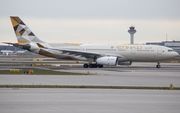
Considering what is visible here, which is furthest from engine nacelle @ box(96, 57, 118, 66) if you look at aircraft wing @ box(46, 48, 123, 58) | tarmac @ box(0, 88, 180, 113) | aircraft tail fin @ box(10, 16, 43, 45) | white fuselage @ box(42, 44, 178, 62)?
tarmac @ box(0, 88, 180, 113)

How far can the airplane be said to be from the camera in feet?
148

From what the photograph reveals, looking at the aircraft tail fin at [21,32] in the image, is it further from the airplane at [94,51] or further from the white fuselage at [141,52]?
the white fuselage at [141,52]

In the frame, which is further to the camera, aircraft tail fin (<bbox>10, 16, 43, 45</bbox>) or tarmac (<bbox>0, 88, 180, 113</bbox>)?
aircraft tail fin (<bbox>10, 16, 43, 45</bbox>)

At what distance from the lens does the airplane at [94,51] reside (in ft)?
148

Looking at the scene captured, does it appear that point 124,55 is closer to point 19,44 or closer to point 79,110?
point 19,44

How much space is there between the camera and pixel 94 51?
155 feet

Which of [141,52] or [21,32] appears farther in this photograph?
[21,32]

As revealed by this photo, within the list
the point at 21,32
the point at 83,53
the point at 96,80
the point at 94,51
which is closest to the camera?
the point at 96,80

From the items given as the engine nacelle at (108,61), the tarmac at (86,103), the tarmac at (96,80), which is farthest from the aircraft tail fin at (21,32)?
the tarmac at (86,103)

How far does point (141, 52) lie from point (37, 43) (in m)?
20.2

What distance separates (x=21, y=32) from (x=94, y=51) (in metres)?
15.1

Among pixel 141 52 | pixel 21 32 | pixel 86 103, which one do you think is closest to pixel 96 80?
pixel 86 103

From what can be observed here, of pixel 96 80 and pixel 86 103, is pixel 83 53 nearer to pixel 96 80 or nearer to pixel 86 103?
pixel 96 80

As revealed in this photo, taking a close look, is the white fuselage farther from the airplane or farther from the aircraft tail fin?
the aircraft tail fin
